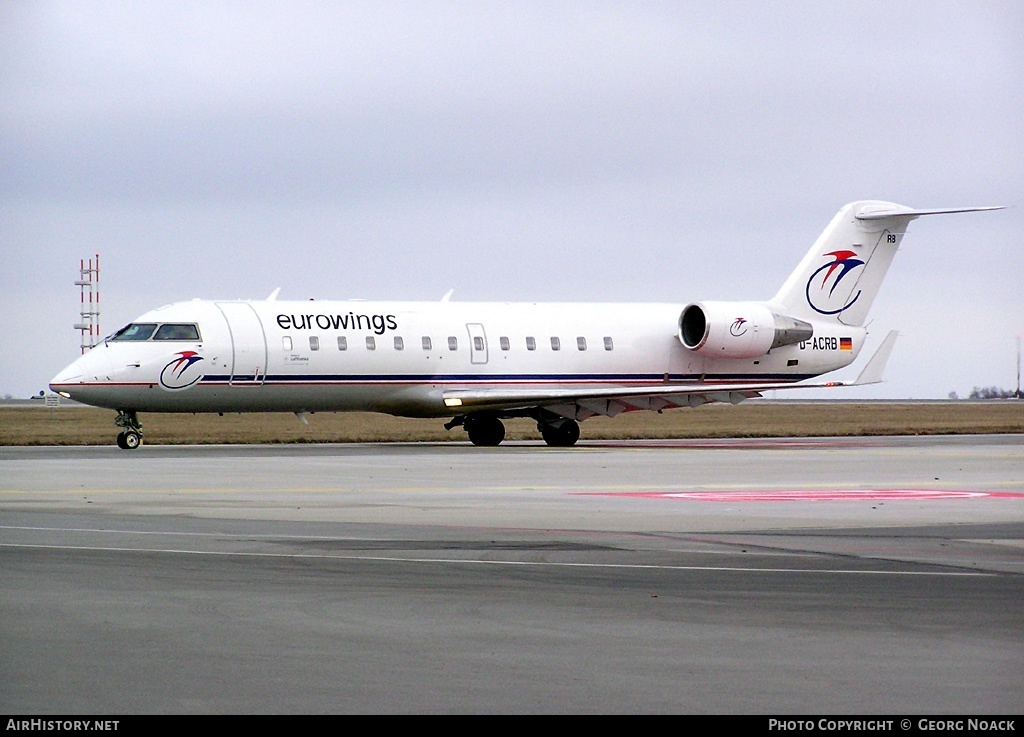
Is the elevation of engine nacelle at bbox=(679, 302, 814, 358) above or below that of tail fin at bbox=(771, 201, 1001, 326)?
below

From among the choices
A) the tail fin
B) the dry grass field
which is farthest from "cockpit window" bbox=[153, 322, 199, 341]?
the tail fin

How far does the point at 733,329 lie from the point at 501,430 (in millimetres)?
→ 8013

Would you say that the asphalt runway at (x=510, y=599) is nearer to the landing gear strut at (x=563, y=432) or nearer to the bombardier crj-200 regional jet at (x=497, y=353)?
the bombardier crj-200 regional jet at (x=497, y=353)

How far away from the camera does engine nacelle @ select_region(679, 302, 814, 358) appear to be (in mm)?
43719

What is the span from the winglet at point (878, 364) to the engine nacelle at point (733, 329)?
404 cm

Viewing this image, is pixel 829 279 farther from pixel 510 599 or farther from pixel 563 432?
pixel 510 599

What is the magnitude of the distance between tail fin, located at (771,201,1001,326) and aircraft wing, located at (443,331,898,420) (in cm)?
540

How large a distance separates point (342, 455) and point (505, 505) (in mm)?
14494

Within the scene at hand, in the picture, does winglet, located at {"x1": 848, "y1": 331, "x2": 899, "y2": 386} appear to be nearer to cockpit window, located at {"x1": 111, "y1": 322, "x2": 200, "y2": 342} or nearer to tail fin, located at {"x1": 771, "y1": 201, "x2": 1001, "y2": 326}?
tail fin, located at {"x1": 771, "y1": 201, "x2": 1001, "y2": 326}

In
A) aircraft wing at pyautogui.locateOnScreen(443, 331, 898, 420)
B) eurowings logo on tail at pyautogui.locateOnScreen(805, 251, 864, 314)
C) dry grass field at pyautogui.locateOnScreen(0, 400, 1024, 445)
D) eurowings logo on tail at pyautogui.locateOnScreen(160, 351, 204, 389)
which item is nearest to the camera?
eurowings logo on tail at pyautogui.locateOnScreen(160, 351, 204, 389)

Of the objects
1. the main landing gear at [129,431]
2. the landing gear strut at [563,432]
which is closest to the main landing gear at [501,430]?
the landing gear strut at [563,432]

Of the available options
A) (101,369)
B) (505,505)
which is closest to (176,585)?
(505,505)

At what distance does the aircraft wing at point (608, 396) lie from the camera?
129 feet

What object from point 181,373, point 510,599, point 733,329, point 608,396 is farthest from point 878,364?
point 510,599
